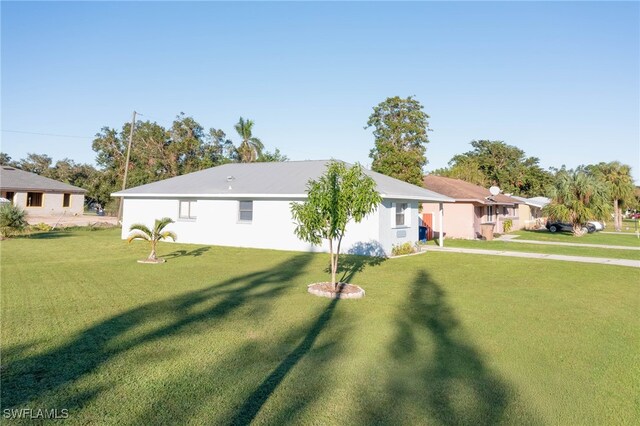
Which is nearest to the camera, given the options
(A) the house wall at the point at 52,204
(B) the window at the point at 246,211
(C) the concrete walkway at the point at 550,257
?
(C) the concrete walkway at the point at 550,257

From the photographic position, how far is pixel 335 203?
30.7 ft

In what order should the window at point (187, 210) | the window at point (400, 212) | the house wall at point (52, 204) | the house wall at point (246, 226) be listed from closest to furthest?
the house wall at point (246, 226)
the window at point (400, 212)
the window at point (187, 210)
the house wall at point (52, 204)

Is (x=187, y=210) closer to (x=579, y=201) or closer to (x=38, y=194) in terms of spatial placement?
(x=38, y=194)

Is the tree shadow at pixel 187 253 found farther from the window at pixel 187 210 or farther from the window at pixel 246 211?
the window at pixel 187 210

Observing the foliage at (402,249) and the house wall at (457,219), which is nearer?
the foliage at (402,249)

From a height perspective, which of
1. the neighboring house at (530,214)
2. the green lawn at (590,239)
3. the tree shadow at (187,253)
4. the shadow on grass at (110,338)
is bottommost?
the shadow on grass at (110,338)

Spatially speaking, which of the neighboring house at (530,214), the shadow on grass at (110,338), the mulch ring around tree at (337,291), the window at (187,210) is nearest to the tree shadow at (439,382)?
the mulch ring around tree at (337,291)

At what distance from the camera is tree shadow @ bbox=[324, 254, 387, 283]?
12.4 metres

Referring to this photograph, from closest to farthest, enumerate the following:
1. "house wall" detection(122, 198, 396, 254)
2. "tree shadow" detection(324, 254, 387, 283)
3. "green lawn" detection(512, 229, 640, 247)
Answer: "tree shadow" detection(324, 254, 387, 283), "house wall" detection(122, 198, 396, 254), "green lawn" detection(512, 229, 640, 247)

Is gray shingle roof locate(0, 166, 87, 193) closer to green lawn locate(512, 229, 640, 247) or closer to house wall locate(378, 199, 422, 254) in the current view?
house wall locate(378, 199, 422, 254)

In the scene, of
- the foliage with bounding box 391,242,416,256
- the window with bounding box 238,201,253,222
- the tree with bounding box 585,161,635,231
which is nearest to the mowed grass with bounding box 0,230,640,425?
the foliage with bounding box 391,242,416,256

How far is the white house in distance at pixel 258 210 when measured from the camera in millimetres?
17812

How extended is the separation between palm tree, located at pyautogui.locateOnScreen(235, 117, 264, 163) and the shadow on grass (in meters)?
40.4

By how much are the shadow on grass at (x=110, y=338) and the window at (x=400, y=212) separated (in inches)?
376
